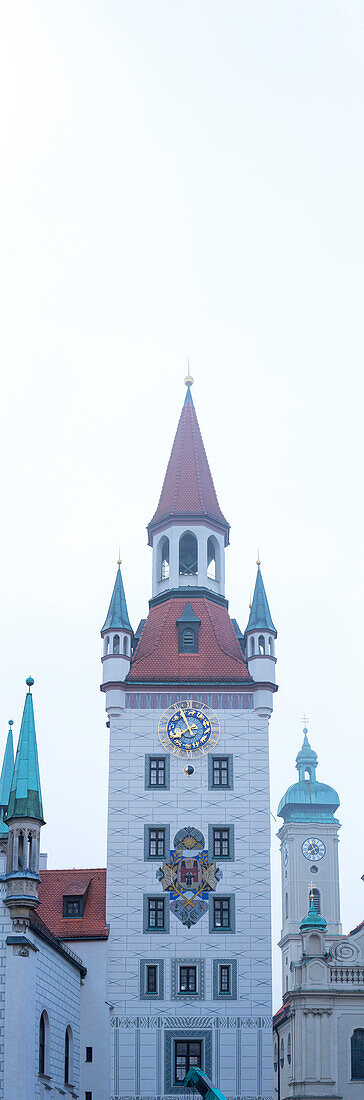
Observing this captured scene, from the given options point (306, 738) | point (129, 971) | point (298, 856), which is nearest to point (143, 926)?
point (129, 971)

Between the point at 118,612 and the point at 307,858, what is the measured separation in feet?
178

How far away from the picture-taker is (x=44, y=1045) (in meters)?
48.4

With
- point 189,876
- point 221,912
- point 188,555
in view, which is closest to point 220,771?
point 189,876

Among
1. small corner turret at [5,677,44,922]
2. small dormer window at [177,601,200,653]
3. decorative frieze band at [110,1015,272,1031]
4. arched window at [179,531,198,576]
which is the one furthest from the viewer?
arched window at [179,531,198,576]

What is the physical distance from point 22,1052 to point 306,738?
273 ft

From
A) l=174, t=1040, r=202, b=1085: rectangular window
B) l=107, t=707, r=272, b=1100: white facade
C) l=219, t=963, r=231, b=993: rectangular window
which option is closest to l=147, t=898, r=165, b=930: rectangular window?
l=107, t=707, r=272, b=1100: white facade

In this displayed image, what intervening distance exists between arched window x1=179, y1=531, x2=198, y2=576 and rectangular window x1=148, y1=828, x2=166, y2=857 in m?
12.6

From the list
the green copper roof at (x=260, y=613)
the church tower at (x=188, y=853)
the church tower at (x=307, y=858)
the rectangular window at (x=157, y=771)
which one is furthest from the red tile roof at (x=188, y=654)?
the church tower at (x=307, y=858)

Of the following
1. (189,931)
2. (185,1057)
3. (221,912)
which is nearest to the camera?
(185,1057)

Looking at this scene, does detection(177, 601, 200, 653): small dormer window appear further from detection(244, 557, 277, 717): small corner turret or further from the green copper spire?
the green copper spire

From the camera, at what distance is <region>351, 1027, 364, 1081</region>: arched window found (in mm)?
69438

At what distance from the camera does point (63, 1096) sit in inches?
2024

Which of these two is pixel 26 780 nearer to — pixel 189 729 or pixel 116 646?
pixel 189 729

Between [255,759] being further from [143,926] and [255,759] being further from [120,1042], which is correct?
[120,1042]
